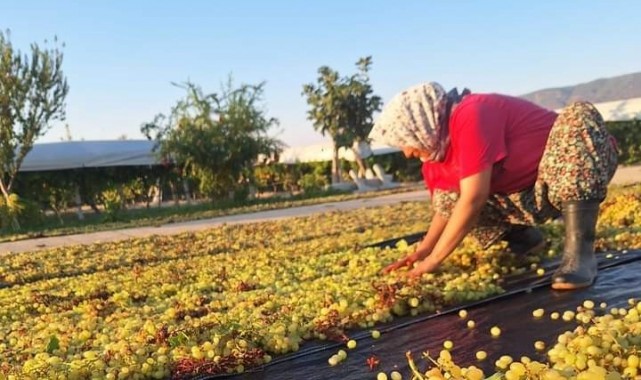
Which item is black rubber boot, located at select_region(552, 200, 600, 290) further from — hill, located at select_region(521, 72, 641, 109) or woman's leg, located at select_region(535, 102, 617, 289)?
hill, located at select_region(521, 72, 641, 109)

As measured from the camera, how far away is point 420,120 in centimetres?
387

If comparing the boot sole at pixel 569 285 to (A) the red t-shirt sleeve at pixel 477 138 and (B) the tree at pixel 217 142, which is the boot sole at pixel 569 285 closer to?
(A) the red t-shirt sleeve at pixel 477 138

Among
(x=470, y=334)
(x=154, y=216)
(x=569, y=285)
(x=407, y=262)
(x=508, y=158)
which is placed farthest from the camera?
(x=154, y=216)

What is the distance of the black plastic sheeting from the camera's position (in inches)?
104

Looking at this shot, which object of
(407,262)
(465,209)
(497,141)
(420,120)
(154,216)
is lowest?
(154,216)

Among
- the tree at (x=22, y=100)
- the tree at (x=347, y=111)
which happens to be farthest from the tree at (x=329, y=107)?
the tree at (x=22, y=100)

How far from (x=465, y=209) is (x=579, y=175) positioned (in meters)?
0.72

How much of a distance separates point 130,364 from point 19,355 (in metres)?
0.82

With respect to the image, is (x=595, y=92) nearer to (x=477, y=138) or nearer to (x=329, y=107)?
(x=329, y=107)

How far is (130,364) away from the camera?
267 centimetres

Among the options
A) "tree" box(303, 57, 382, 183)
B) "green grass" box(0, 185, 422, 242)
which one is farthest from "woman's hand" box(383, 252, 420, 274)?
"tree" box(303, 57, 382, 183)

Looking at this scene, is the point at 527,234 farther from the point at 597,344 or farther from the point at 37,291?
the point at 37,291

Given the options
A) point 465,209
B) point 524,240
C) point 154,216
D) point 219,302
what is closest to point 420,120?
point 465,209

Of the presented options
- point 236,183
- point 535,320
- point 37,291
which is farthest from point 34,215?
point 535,320
